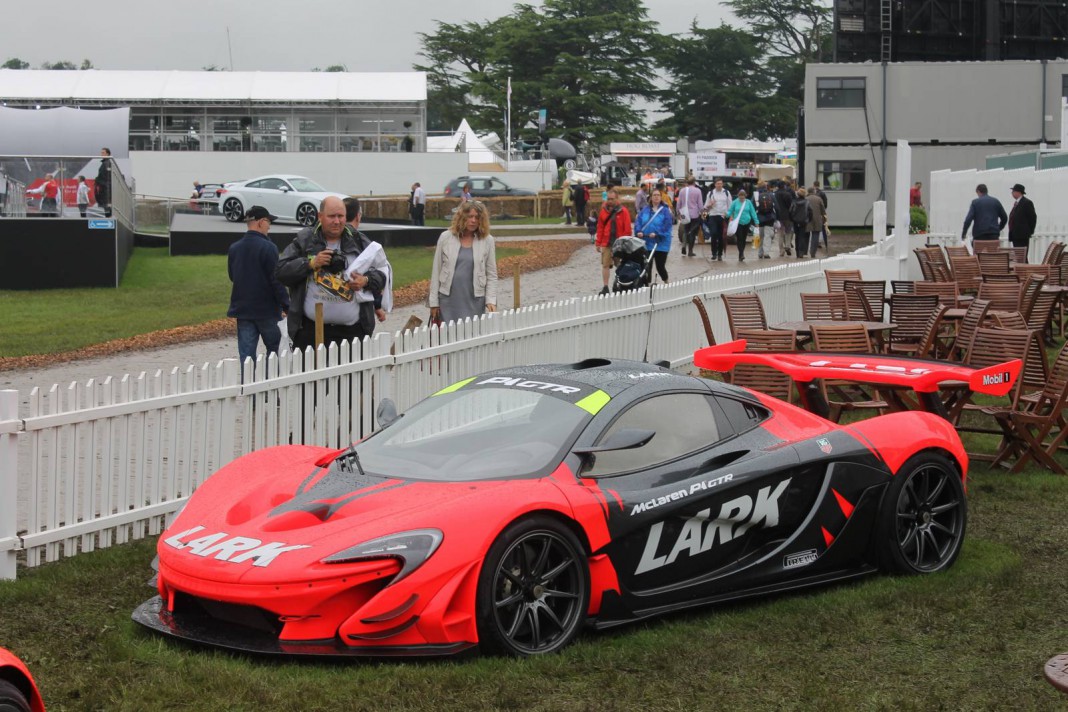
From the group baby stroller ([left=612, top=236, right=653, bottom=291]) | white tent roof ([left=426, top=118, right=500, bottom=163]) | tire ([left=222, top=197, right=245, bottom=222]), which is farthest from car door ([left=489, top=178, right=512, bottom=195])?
baby stroller ([left=612, top=236, right=653, bottom=291])

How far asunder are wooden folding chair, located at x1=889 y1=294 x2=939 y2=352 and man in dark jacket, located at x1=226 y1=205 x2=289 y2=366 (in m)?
6.64

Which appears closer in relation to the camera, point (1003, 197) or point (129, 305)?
point (129, 305)

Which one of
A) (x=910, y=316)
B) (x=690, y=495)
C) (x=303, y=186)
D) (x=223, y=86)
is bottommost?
(x=690, y=495)

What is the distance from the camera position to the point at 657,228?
20.4m

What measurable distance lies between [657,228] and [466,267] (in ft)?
30.2

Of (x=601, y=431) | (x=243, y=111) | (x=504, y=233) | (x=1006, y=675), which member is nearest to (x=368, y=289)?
(x=601, y=431)

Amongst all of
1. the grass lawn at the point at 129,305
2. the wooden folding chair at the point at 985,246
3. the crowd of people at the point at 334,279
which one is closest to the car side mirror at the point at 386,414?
the crowd of people at the point at 334,279

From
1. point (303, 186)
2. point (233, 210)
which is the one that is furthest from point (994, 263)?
point (233, 210)

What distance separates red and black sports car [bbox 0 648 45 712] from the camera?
4.08 meters

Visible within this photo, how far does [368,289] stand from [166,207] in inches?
1141

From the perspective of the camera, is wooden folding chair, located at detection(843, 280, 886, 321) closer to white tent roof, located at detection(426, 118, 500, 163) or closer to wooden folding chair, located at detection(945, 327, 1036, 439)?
wooden folding chair, located at detection(945, 327, 1036, 439)

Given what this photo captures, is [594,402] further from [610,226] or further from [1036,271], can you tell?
[610,226]

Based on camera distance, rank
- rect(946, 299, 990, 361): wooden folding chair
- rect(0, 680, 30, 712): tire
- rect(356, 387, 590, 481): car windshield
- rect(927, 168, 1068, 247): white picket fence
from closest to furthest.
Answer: rect(0, 680, 30, 712): tire
rect(356, 387, 590, 481): car windshield
rect(946, 299, 990, 361): wooden folding chair
rect(927, 168, 1068, 247): white picket fence

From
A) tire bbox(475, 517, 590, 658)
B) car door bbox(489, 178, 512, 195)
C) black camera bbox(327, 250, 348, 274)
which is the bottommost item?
tire bbox(475, 517, 590, 658)
